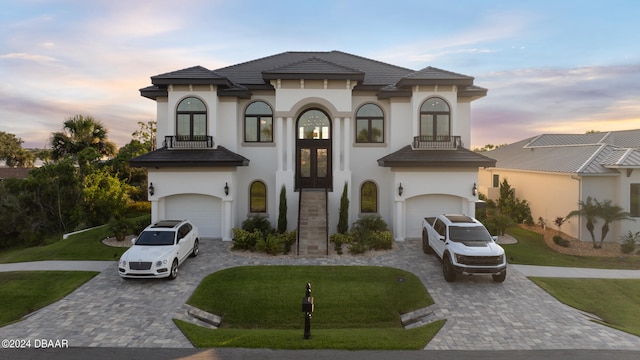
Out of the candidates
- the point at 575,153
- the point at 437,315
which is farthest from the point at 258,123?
the point at 575,153

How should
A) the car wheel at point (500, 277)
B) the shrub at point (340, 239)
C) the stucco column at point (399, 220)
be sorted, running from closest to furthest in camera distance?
1. the car wheel at point (500, 277)
2. the shrub at point (340, 239)
3. the stucco column at point (399, 220)

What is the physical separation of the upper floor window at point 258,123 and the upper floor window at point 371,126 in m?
4.81

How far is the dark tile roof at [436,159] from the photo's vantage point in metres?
16.2

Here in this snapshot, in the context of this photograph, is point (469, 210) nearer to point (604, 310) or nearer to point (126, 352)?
point (604, 310)

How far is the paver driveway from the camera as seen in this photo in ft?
26.4

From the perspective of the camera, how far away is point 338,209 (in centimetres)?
1738

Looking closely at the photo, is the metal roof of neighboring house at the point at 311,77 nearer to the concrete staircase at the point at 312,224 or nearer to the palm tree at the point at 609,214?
the concrete staircase at the point at 312,224

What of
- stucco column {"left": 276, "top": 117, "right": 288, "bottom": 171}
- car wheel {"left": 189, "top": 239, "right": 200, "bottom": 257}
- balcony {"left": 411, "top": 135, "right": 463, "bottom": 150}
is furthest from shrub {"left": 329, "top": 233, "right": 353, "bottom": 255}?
car wheel {"left": 189, "top": 239, "right": 200, "bottom": 257}

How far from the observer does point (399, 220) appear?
16719mm

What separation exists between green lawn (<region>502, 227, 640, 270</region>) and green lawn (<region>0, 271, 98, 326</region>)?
54.9ft

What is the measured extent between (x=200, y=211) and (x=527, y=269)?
48.9 ft

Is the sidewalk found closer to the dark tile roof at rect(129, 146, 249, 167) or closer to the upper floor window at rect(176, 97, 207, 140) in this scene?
the dark tile roof at rect(129, 146, 249, 167)

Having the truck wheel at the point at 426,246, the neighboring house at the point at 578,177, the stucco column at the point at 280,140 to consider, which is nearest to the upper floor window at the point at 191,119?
the stucco column at the point at 280,140

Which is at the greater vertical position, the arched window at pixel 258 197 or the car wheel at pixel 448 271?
the arched window at pixel 258 197
